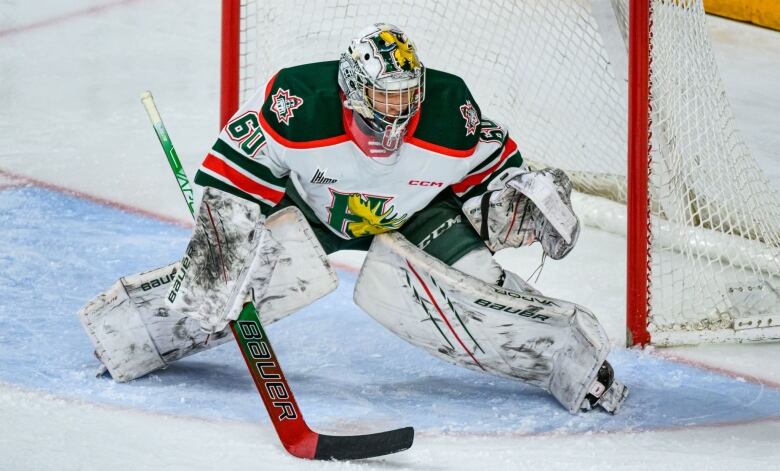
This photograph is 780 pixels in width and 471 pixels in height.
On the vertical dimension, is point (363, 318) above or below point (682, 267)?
below

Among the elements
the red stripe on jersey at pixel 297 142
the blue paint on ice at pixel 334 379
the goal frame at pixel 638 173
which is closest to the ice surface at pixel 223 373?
the blue paint on ice at pixel 334 379

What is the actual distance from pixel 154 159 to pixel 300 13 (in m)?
1.09

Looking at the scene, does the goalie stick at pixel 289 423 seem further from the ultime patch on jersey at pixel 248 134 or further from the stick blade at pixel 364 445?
the ultime patch on jersey at pixel 248 134

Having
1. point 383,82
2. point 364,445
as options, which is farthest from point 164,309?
point 383,82

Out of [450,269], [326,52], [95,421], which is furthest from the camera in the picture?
[326,52]

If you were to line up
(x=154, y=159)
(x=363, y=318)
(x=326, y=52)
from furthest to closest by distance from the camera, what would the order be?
(x=154, y=159), (x=326, y=52), (x=363, y=318)

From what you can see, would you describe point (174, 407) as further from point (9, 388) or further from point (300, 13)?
point (300, 13)

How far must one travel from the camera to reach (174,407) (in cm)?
312

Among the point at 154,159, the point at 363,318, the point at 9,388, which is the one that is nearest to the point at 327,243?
the point at 363,318

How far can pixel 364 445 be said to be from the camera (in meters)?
2.83

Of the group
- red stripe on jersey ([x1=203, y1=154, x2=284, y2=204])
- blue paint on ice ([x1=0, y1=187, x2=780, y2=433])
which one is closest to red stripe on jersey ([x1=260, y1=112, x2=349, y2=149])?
red stripe on jersey ([x1=203, y1=154, x2=284, y2=204])

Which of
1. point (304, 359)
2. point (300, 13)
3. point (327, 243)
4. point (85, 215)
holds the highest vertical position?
point (300, 13)

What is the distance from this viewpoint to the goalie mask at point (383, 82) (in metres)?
2.93

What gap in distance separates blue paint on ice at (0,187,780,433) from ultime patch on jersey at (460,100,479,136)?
646 millimetres
